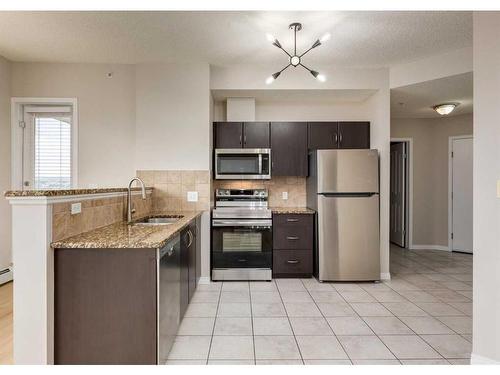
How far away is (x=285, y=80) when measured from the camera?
3748 mm

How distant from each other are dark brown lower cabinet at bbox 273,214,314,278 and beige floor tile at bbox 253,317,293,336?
44.7 inches

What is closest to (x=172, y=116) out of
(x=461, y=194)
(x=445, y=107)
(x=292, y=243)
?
(x=292, y=243)

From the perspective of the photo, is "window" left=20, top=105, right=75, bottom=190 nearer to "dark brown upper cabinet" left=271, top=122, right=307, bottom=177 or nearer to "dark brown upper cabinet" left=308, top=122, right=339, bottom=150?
"dark brown upper cabinet" left=271, top=122, right=307, bottom=177

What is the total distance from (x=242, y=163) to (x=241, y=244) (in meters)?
1.04

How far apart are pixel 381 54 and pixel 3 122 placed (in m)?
4.56

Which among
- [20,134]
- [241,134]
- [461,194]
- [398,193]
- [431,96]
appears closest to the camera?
[20,134]

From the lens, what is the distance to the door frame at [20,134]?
370cm

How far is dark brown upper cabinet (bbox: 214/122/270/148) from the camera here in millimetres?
3969

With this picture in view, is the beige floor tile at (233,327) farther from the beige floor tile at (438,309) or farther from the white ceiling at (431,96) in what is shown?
the white ceiling at (431,96)

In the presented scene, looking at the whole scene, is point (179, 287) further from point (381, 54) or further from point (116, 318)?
point (381, 54)

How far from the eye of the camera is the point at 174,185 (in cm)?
363

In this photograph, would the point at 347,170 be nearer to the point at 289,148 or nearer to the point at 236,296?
the point at 289,148

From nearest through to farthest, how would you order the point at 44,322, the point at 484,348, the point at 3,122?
the point at 44,322 → the point at 484,348 → the point at 3,122
